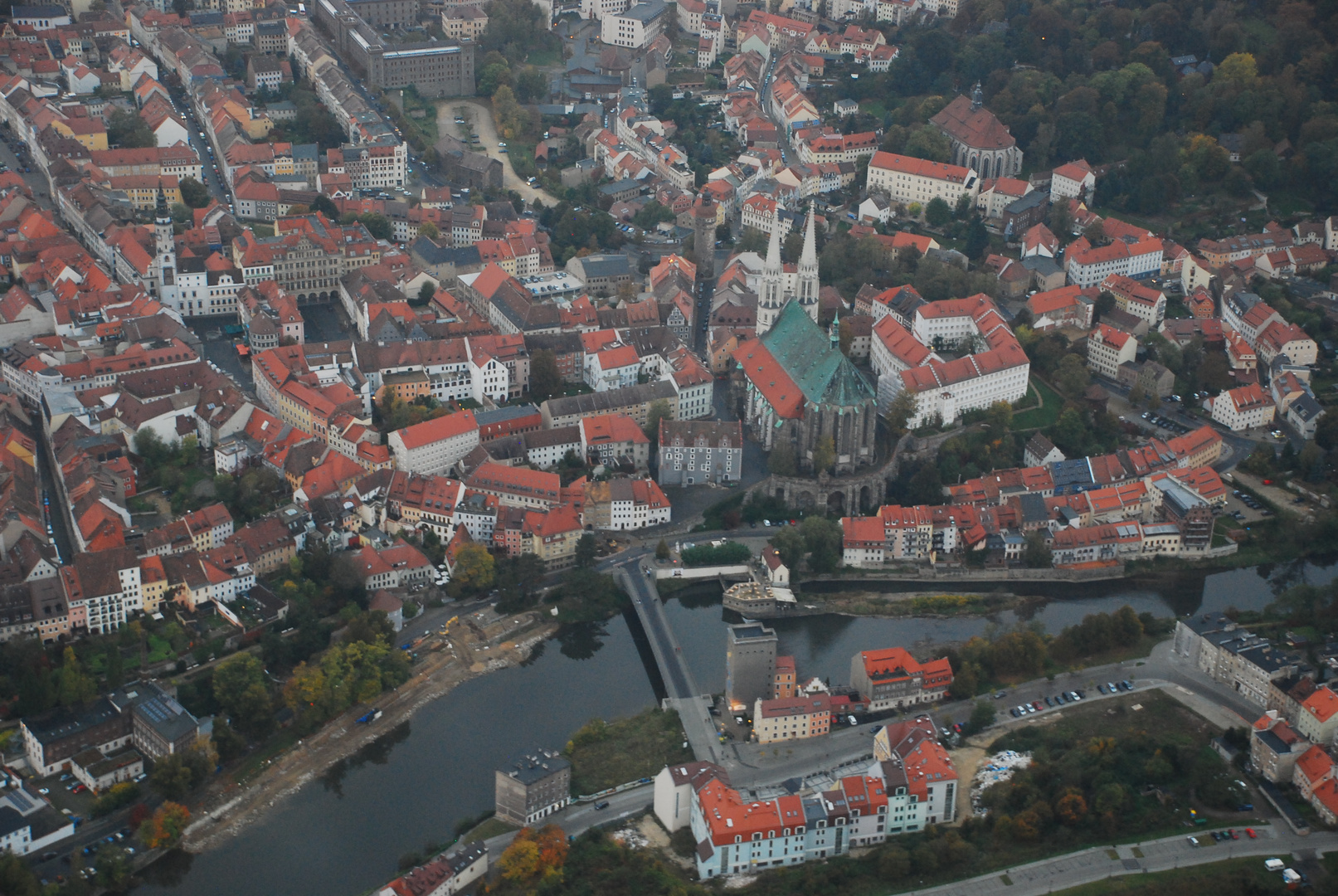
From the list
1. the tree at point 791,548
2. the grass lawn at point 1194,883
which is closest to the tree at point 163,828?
the tree at point 791,548

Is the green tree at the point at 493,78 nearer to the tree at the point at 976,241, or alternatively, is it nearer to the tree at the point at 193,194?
the tree at the point at 193,194

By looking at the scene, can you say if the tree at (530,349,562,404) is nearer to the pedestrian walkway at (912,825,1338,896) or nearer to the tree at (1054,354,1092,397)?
the tree at (1054,354,1092,397)

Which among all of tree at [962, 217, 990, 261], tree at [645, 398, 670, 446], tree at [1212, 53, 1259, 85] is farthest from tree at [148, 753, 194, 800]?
tree at [1212, 53, 1259, 85]

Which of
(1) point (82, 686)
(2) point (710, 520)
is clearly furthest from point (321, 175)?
(1) point (82, 686)

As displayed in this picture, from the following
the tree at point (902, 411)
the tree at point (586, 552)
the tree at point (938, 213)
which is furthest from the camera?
the tree at point (938, 213)

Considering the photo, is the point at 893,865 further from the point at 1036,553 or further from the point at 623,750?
the point at 1036,553

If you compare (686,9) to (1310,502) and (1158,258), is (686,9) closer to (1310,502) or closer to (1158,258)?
(1158,258)

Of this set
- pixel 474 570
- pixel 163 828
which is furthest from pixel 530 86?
pixel 163 828
